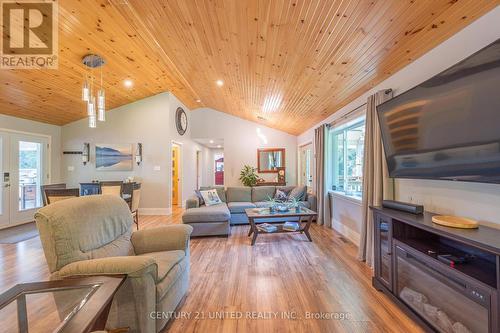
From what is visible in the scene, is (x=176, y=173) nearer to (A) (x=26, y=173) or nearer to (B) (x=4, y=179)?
(A) (x=26, y=173)

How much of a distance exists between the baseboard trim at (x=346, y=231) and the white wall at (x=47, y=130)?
264 inches

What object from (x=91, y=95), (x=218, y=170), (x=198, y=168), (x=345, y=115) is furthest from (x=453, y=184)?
(x=218, y=170)

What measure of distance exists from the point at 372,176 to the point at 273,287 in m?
1.75

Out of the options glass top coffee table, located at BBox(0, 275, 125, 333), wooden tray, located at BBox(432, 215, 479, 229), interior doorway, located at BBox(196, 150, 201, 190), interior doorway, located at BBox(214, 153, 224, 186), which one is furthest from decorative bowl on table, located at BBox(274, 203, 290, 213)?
interior doorway, located at BBox(214, 153, 224, 186)

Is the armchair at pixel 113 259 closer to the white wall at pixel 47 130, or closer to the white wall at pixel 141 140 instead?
the white wall at pixel 141 140

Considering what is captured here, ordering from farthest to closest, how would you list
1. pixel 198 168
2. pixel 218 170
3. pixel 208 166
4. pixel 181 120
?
pixel 218 170 < pixel 208 166 < pixel 198 168 < pixel 181 120

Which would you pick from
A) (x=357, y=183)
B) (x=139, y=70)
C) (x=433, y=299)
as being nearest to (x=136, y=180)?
(x=139, y=70)

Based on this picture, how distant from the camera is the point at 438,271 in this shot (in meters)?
1.53

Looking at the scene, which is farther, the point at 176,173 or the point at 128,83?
the point at 176,173

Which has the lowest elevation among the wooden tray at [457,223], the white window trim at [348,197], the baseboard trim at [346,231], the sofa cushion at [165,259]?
the baseboard trim at [346,231]

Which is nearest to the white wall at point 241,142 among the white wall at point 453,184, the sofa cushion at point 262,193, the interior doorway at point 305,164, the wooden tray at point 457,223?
the interior doorway at point 305,164

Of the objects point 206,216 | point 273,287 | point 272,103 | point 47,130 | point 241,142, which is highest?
point 272,103

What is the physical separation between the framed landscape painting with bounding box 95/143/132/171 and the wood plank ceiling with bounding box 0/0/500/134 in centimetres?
114

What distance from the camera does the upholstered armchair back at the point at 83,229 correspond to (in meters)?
1.44
